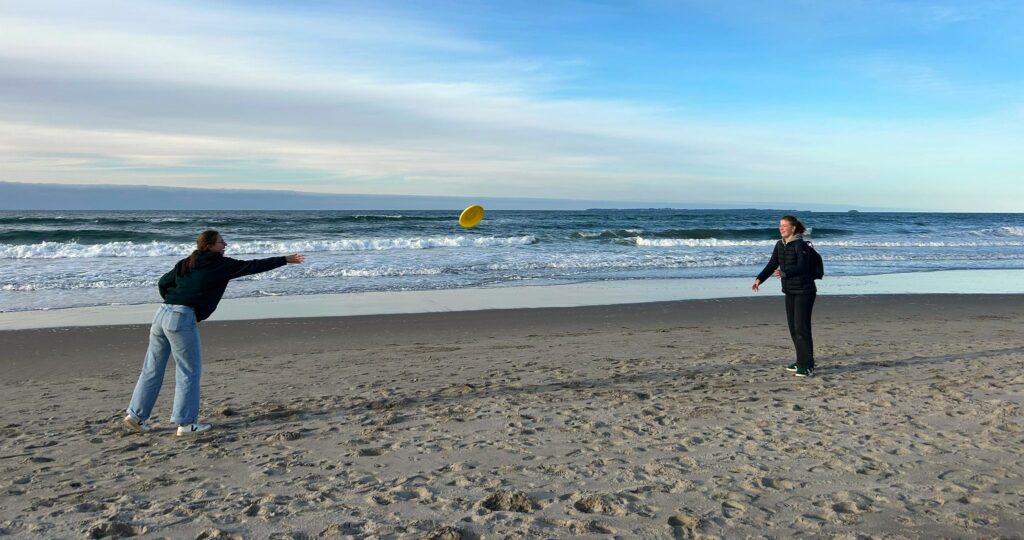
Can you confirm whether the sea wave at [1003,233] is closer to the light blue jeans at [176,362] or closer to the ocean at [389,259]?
the ocean at [389,259]

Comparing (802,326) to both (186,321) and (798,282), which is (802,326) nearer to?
(798,282)

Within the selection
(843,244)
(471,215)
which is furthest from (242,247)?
(843,244)

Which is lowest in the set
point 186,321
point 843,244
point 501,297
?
point 501,297

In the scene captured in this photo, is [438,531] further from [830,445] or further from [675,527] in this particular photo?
[830,445]

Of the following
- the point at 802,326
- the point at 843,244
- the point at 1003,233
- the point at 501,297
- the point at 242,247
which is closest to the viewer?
the point at 802,326

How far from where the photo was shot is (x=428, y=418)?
556cm

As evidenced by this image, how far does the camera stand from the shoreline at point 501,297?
1155 centimetres

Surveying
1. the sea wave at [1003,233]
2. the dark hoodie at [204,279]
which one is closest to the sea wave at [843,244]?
the sea wave at [1003,233]

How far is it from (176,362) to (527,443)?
2.55 metres

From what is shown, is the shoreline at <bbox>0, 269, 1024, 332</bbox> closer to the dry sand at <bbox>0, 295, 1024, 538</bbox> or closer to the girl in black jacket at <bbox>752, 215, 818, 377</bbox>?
the dry sand at <bbox>0, 295, 1024, 538</bbox>

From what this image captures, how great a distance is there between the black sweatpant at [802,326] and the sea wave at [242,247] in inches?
851

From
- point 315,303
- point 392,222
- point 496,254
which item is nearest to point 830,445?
point 315,303

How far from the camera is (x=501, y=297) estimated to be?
1431 centimetres

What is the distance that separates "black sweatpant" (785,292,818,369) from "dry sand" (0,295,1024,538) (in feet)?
1.08
